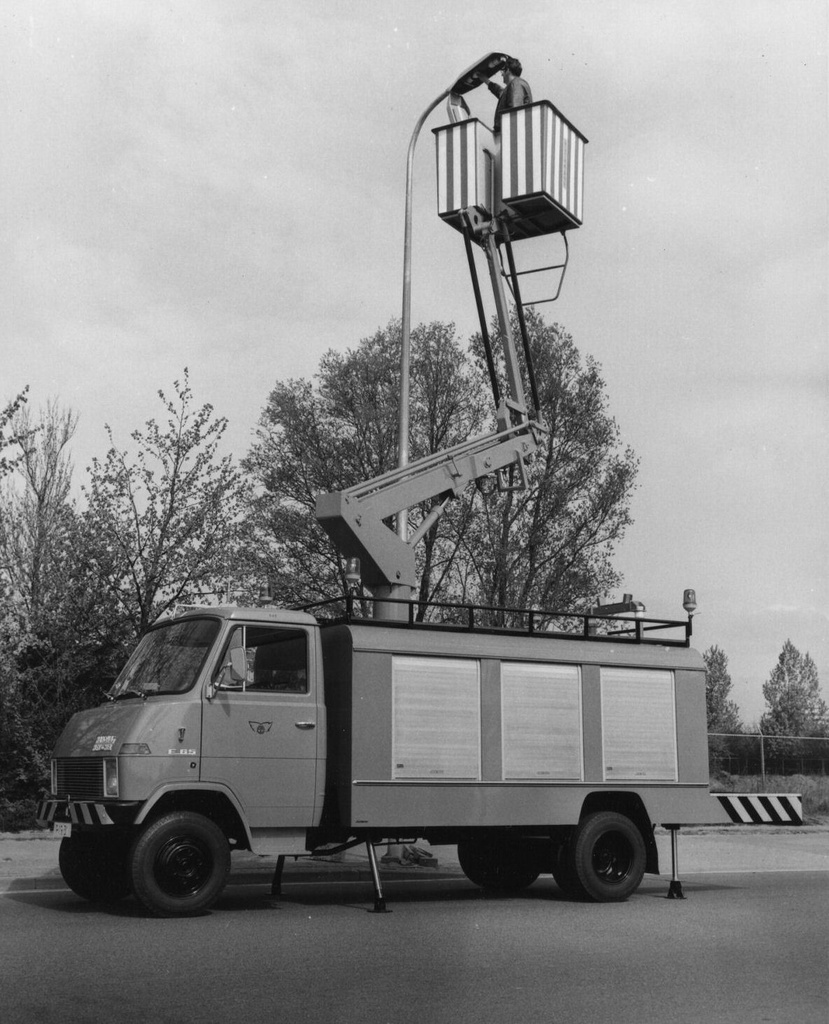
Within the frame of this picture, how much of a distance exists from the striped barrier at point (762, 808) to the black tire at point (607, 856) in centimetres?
109

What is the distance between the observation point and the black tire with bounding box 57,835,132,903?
11.1 meters

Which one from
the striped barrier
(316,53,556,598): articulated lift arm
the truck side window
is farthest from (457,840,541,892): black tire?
the truck side window

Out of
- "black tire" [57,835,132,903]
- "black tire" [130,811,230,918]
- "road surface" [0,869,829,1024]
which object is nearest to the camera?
"road surface" [0,869,829,1024]

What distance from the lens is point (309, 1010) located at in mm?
6629

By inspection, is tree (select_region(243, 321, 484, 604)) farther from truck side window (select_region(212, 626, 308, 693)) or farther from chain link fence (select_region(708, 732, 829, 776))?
truck side window (select_region(212, 626, 308, 693))

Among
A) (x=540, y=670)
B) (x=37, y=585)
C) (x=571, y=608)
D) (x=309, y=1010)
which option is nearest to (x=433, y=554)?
(x=571, y=608)

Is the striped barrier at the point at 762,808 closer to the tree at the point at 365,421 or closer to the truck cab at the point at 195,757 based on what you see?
the truck cab at the point at 195,757

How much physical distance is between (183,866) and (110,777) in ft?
3.04

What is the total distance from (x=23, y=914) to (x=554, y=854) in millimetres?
4947

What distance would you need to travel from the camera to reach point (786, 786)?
95.1 feet

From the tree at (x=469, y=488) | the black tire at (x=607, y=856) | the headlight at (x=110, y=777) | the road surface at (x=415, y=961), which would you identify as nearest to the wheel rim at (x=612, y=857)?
the black tire at (x=607, y=856)

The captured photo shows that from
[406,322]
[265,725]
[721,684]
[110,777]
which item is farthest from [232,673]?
[721,684]

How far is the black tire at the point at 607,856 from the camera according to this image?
1189 cm

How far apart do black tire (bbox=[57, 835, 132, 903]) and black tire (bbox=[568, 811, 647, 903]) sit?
165 inches
